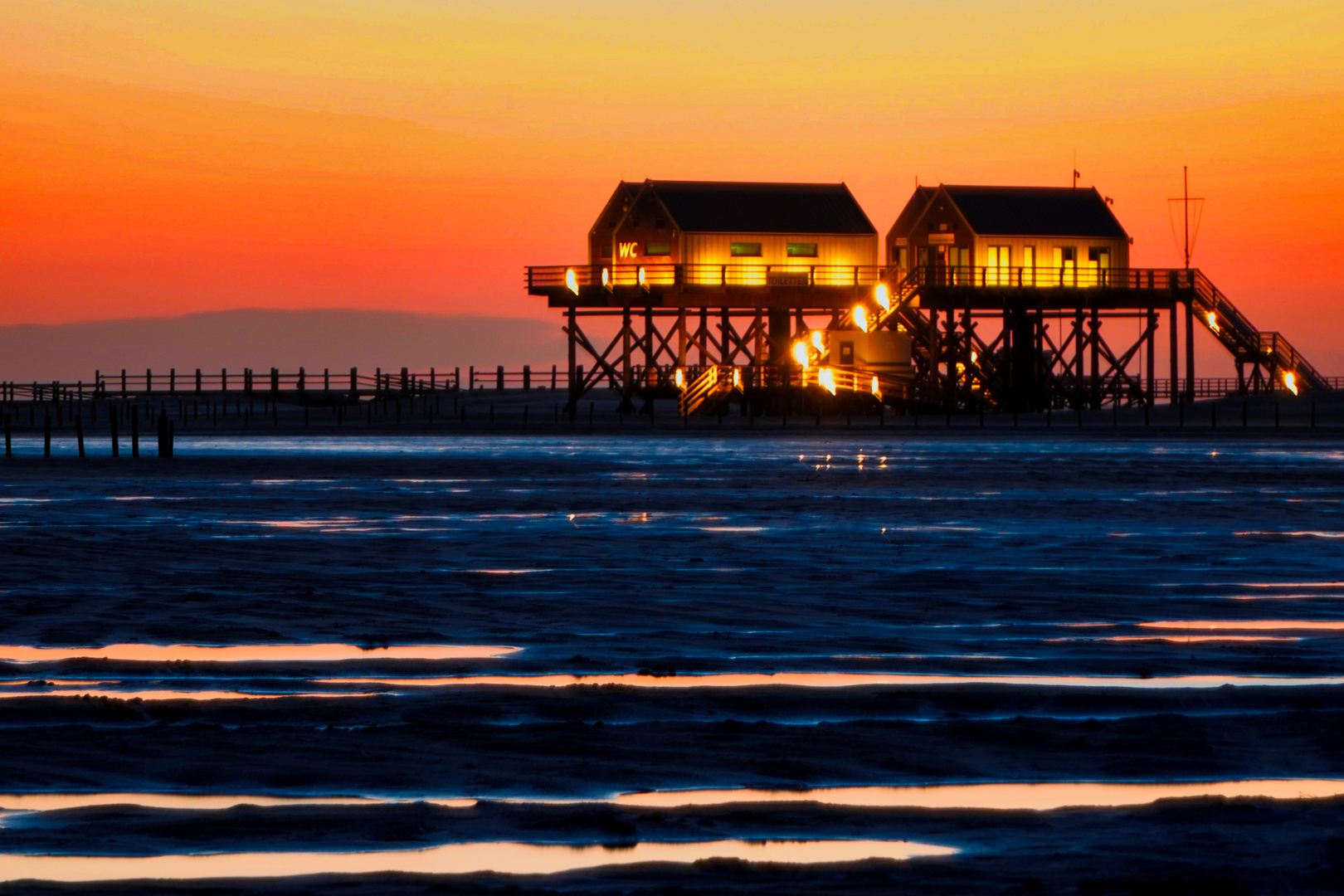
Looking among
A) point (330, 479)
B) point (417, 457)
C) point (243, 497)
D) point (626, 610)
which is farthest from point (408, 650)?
point (417, 457)

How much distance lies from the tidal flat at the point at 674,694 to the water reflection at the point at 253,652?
43 mm

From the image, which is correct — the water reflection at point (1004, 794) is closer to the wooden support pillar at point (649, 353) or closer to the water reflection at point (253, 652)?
the water reflection at point (253, 652)

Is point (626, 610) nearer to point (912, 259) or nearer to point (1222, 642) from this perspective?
point (1222, 642)

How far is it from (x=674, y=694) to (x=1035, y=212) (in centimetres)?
6962

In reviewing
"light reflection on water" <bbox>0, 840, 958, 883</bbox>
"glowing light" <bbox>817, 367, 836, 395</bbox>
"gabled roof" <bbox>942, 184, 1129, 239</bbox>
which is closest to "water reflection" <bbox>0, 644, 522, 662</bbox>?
"light reflection on water" <bbox>0, 840, 958, 883</bbox>

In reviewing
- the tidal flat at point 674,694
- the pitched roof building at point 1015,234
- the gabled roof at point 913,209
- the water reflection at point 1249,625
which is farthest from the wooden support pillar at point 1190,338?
the water reflection at point 1249,625

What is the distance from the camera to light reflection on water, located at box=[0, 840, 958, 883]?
5.44 m

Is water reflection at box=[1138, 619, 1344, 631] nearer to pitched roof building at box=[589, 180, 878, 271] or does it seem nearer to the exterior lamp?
the exterior lamp

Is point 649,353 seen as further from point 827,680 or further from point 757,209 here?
point 827,680

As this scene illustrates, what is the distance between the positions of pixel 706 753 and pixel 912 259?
232ft

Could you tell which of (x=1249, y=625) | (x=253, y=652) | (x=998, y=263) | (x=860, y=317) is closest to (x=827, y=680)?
(x=253, y=652)

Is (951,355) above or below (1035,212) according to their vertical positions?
below

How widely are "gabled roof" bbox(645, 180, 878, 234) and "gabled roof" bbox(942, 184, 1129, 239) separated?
4.24 m

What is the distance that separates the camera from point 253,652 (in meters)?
10.0
